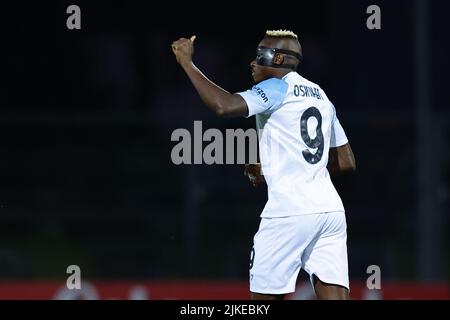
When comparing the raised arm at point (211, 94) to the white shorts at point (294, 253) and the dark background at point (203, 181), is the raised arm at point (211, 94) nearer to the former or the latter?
the white shorts at point (294, 253)

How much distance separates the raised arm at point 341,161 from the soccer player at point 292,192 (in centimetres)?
34

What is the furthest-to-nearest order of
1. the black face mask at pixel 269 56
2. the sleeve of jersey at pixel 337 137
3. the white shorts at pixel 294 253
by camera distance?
the sleeve of jersey at pixel 337 137, the black face mask at pixel 269 56, the white shorts at pixel 294 253

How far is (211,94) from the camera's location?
20.2ft

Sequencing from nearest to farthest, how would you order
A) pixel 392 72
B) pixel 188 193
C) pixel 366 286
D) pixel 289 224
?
pixel 289 224 → pixel 366 286 → pixel 188 193 → pixel 392 72

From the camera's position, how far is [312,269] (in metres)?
6.46

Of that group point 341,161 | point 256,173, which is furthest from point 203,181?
point 256,173

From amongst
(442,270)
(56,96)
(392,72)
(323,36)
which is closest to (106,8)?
(56,96)

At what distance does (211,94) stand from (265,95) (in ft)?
1.14

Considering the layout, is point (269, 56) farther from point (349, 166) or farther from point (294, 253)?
point (294, 253)

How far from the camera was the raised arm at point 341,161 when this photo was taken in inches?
273

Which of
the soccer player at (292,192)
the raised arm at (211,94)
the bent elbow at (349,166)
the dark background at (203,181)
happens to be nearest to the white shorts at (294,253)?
the soccer player at (292,192)

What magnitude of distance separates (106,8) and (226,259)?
3.16 metres

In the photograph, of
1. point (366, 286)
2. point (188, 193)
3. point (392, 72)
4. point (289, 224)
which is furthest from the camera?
point (392, 72)
